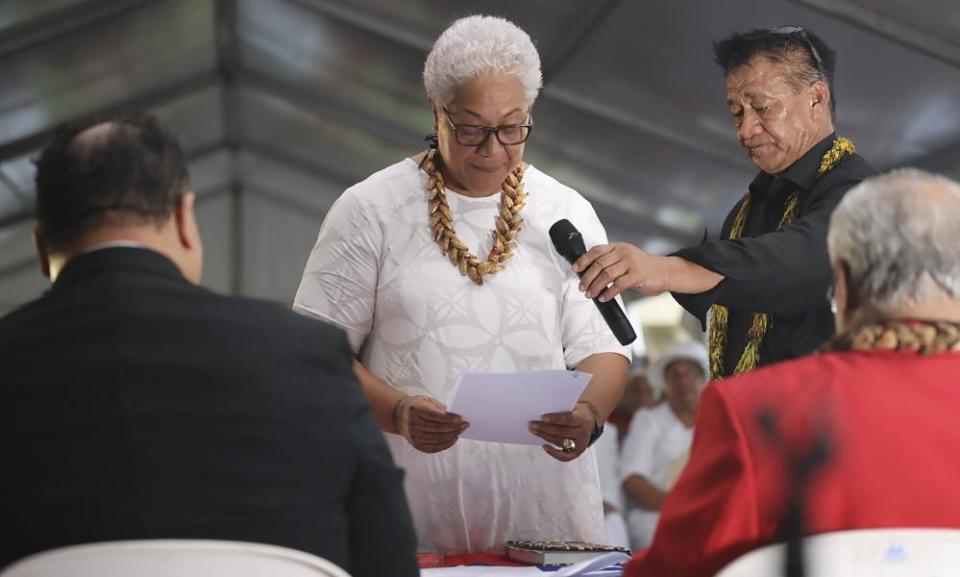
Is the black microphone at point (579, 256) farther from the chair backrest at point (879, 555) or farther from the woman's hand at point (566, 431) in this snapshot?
the chair backrest at point (879, 555)

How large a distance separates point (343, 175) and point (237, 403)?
1313cm

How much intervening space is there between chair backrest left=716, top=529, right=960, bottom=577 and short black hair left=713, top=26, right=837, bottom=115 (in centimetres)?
139

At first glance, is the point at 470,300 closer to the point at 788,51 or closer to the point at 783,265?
the point at 783,265

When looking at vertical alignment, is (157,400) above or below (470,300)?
below

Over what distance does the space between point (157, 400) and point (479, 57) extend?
125 cm

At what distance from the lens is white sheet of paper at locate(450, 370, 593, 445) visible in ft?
7.45

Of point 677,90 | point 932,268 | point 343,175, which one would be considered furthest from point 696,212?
point 932,268

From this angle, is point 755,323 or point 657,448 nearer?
point 755,323

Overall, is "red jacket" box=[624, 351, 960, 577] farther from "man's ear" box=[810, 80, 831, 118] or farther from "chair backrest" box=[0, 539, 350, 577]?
"man's ear" box=[810, 80, 831, 118]

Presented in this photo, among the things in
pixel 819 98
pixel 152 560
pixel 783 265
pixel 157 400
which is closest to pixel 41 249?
pixel 157 400

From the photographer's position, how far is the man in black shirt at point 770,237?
8.16 feet

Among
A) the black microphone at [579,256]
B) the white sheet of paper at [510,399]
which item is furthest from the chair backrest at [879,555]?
the black microphone at [579,256]

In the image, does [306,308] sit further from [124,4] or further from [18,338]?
[124,4]

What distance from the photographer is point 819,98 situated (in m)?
2.76
